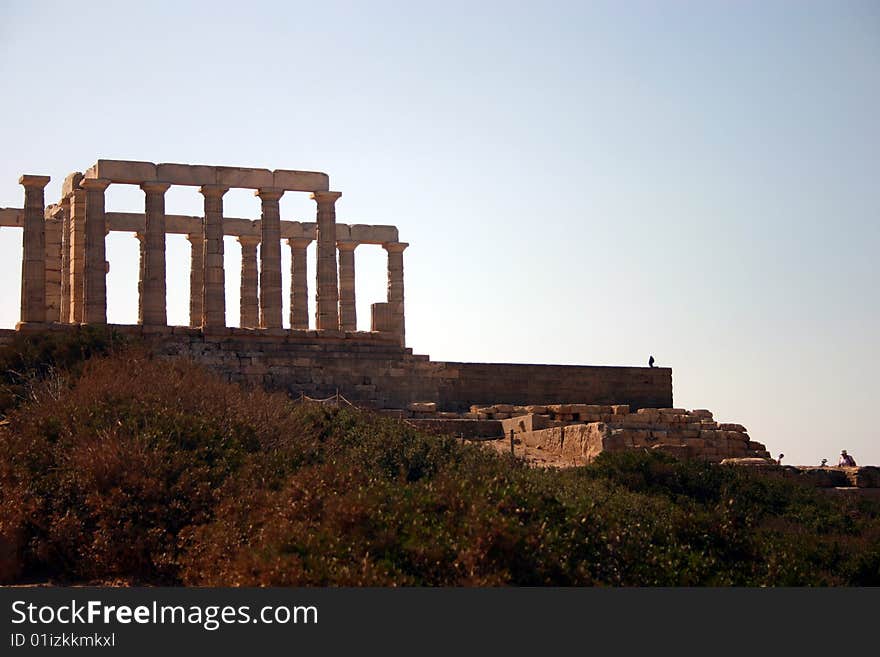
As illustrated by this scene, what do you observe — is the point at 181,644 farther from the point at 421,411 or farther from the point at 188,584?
the point at 421,411

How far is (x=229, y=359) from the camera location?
37.0 m

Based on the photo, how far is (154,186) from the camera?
38.5 metres

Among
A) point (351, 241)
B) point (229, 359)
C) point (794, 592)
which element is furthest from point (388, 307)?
point (794, 592)

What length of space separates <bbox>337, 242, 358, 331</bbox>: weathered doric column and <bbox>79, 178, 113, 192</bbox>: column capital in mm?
8019

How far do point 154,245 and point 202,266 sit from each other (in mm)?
5031

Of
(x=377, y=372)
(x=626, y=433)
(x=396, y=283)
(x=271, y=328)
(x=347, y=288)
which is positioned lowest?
(x=626, y=433)

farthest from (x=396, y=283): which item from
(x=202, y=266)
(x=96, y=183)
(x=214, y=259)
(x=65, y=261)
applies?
(x=96, y=183)

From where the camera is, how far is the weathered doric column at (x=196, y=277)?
4316 centimetres

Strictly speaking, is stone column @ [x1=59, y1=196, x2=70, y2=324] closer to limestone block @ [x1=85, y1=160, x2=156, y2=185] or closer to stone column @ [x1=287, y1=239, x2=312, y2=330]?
limestone block @ [x1=85, y1=160, x2=156, y2=185]

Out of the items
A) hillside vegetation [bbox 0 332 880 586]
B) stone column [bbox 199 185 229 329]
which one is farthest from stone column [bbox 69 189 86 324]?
hillside vegetation [bbox 0 332 880 586]

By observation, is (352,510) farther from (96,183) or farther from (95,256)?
(96,183)

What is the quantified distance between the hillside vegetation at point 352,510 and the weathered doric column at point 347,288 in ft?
56.3

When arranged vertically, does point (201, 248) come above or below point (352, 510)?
above

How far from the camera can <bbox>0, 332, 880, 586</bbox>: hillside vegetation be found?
685 inches
